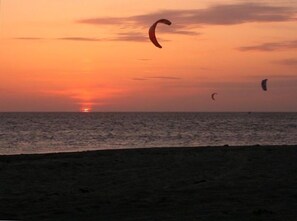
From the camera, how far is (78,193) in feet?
39.2

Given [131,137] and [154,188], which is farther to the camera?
[131,137]

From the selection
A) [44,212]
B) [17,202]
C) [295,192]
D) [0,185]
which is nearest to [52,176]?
[0,185]

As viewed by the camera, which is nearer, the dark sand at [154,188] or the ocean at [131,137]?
the dark sand at [154,188]

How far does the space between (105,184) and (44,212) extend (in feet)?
11.8

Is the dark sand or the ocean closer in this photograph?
the dark sand

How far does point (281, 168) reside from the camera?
15.0 meters

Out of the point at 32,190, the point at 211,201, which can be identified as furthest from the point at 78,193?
the point at 211,201

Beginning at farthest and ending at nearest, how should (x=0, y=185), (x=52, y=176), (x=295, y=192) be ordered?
(x=52, y=176) → (x=0, y=185) → (x=295, y=192)

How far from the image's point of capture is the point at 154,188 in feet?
40.2

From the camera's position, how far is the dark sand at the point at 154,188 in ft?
31.4

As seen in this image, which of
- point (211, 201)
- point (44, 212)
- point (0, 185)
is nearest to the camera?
point (44, 212)

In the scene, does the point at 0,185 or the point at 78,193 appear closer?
the point at 78,193

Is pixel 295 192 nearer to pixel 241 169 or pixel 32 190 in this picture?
pixel 241 169

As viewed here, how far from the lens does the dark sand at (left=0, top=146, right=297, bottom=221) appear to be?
957cm
